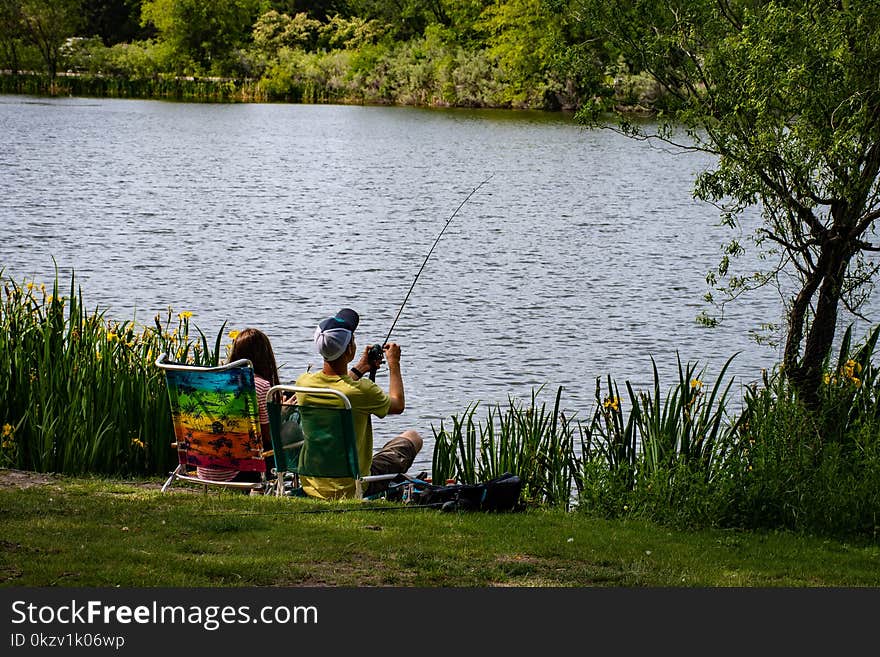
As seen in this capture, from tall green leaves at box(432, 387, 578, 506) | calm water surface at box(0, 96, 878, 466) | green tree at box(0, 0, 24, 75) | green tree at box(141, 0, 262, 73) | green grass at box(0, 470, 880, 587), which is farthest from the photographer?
green tree at box(141, 0, 262, 73)

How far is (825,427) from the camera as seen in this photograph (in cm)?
747

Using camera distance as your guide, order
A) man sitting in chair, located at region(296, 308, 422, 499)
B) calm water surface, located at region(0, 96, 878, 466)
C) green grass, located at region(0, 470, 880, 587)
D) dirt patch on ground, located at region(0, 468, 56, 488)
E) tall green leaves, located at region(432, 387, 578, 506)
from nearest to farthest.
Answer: green grass, located at region(0, 470, 880, 587), man sitting in chair, located at region(296, 308, 422, 499), dirt patch on ground, located at region(0, 468, 56, 488), tall green leaves, located at region(432, 387, 578, 506), calm water surface, located at region(0, 96, 878, 466)

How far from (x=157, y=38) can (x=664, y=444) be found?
88821 millimetres

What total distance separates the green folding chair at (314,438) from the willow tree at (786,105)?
2888 mm

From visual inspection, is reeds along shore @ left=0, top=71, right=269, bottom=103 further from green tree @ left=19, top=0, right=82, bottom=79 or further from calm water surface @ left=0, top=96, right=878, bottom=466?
calm water surface @ left=0, top=96, right=878, bottom=466

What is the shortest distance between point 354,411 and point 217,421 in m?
0.76

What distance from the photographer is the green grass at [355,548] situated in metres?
4.77

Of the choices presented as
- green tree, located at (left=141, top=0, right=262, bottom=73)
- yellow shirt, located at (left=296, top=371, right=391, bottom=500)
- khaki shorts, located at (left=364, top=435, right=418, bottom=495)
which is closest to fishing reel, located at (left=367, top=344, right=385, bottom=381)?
yellow shirt, located at (left=296, top=371, right=391, bottom=500)

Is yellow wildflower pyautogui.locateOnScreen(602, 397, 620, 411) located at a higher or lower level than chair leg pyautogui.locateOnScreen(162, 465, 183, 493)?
higher

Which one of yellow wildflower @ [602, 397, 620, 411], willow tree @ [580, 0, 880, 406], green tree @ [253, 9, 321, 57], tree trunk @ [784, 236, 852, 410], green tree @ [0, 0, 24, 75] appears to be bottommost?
yellow wildflower @ [602, 397, 620, 411]

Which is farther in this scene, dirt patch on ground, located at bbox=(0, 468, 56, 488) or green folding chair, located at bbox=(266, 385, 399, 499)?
dirt patch on ground, located at bbox=(0, 468, 56, 488)

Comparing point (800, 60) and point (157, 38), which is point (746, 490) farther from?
point (157, 38)

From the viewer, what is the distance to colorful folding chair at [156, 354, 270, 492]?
6305 mm

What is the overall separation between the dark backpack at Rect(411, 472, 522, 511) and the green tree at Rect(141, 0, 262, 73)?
8045 centimetres
